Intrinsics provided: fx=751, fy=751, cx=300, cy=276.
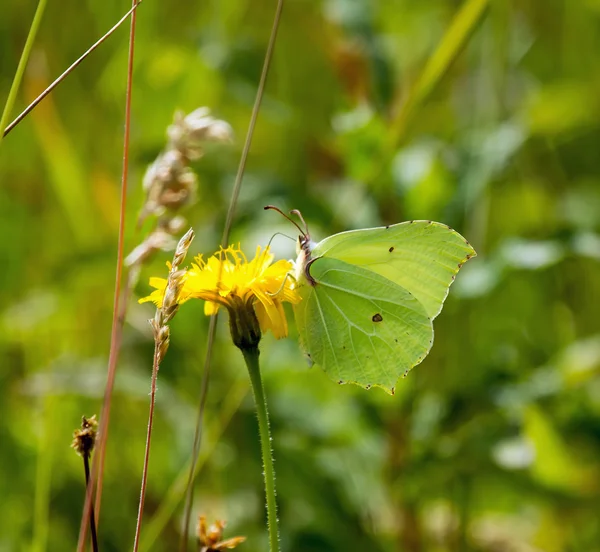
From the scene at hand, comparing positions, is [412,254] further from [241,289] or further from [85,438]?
[85,438]

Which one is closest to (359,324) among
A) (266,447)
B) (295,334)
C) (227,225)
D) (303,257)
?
(303,257)

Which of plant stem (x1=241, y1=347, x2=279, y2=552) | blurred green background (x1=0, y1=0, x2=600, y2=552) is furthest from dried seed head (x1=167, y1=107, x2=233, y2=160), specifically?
blurred green background (x1=0, y1=0, x2=600, y2=552)

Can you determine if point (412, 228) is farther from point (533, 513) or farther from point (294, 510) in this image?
point (533, 513)

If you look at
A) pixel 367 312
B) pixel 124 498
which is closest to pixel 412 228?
pixel 367 312

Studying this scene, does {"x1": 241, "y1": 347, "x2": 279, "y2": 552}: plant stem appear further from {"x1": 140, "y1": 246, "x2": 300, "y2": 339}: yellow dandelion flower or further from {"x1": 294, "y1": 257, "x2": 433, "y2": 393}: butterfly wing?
{"x1": 294, "y1": 257, "x2": 433, "y2": 393}: butterfly wing

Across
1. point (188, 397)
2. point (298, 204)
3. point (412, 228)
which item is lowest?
point (412, 228)

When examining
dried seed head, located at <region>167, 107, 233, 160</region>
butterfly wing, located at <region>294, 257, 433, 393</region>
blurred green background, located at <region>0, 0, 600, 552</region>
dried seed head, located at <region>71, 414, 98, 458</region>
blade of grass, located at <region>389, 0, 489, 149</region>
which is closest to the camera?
dried seed head, located at <region>71, 414, 98, 458</region>

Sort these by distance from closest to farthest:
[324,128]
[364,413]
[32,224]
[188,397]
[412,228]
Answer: [412,228] < [364,413] < [188,397] < [324,128] < [32,224]
